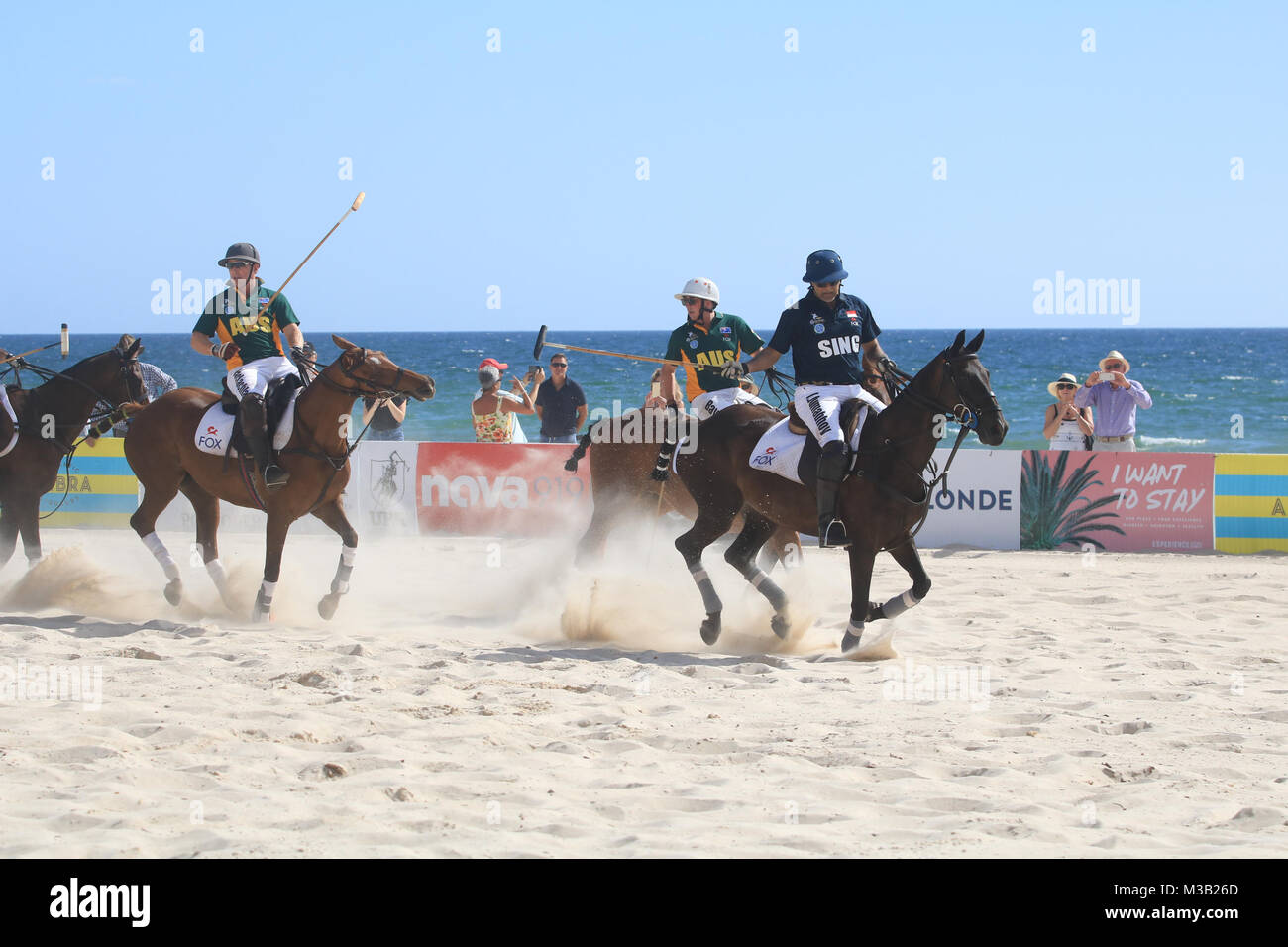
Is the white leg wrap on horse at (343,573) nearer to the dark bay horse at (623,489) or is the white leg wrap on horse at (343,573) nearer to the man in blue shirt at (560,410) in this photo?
the dark bay horse at (623,489)

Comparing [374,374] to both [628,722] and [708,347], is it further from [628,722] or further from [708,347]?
[628,722]

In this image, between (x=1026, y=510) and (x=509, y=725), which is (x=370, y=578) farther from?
(x=1026, y=510)

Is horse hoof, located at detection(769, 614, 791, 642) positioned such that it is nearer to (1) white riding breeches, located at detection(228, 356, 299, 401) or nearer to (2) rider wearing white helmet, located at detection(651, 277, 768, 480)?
(2) rider wearing white helmet, located at detection(651, 277, 768, 480)

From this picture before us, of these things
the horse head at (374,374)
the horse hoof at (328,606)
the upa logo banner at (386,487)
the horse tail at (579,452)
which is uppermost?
the horse head at (374,374)

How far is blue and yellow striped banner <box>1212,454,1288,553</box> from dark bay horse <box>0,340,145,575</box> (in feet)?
38.2

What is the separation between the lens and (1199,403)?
49.0 m

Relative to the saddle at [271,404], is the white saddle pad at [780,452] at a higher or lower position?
lower

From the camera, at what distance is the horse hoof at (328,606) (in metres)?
9.82

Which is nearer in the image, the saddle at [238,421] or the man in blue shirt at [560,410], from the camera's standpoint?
the saddle at [238,421]

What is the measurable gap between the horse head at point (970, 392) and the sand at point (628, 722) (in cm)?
155

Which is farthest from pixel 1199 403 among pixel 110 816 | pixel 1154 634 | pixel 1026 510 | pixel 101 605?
pixel 110 816

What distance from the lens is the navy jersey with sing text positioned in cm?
884

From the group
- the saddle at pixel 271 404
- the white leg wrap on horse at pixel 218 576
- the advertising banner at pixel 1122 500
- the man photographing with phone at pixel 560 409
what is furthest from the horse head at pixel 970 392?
the man photographing with phone at pixel 560 409

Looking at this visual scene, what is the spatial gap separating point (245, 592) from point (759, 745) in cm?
581
